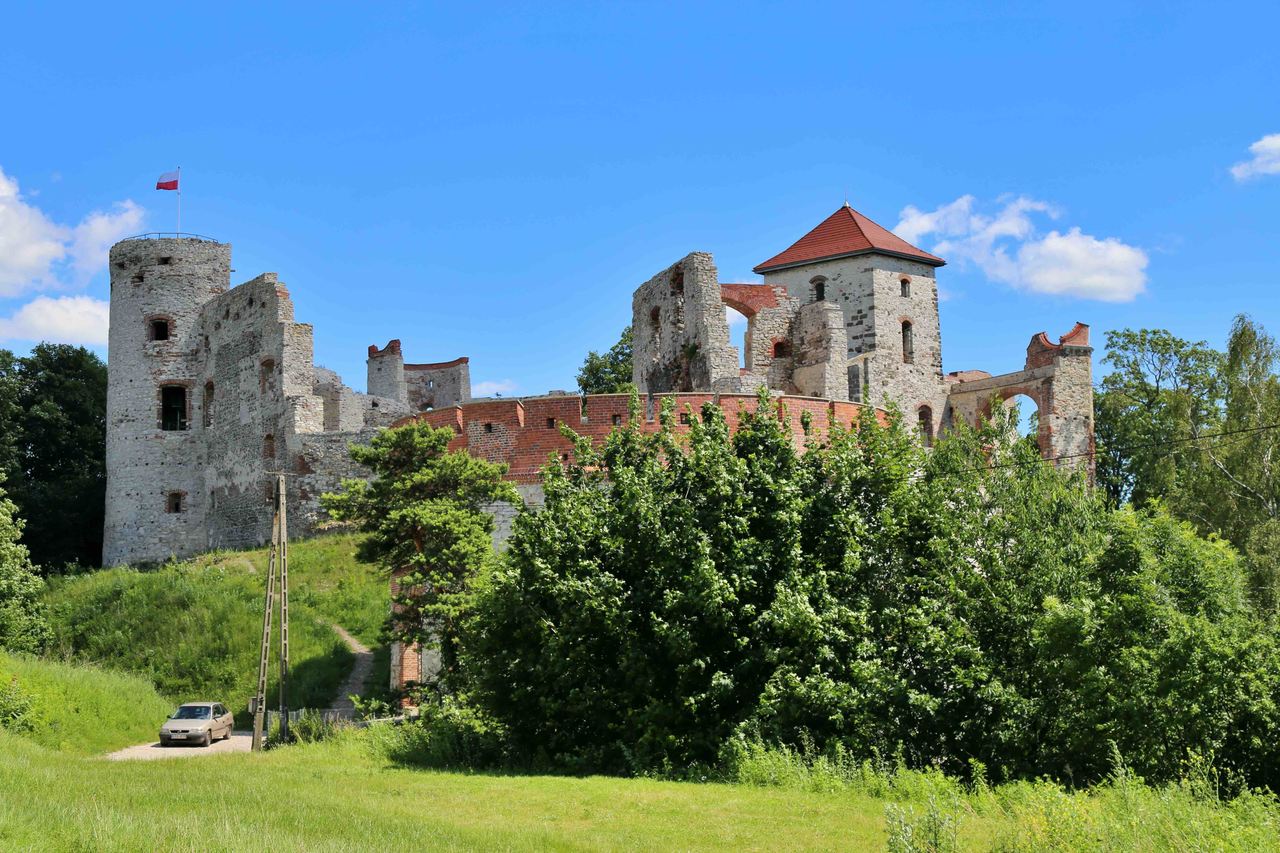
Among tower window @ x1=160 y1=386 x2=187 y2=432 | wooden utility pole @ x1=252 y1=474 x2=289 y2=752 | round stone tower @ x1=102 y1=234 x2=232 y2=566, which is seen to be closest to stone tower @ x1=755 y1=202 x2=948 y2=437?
wooden utility pole @ x1=252 y1=474 x2=289 y2=752

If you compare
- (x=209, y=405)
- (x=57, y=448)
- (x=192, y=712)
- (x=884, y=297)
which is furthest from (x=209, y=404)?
(x=884, y=297)

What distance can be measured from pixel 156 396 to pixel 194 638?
16581 millimetres

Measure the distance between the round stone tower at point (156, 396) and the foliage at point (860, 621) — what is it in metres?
27.5

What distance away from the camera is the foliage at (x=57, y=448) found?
45.6 m

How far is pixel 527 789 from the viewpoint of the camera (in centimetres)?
1662

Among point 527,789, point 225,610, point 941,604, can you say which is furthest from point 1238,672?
point 225,610

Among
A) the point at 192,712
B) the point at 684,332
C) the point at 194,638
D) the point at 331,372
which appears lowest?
the point at 192,712

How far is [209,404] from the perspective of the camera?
45250 mm

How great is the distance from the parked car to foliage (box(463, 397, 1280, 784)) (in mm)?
8131

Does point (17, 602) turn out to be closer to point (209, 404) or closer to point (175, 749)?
point (175, 749)

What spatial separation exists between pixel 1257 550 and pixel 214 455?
33.7 metres

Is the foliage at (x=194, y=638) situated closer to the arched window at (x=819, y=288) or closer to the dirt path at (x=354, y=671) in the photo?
the dirt path at (x=354, y=671)

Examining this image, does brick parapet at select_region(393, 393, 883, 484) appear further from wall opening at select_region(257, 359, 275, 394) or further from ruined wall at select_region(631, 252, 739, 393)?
wall opening at select_region(257, 359, 275, 394)

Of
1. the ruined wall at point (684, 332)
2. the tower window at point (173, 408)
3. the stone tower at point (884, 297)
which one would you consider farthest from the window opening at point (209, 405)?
the stone tower at point (884, 297)
